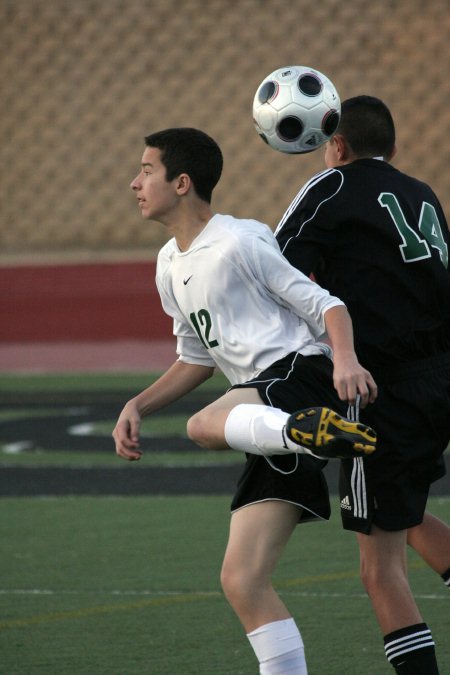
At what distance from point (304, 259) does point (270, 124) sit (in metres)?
0.69

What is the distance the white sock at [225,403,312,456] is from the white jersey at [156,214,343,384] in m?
0.27

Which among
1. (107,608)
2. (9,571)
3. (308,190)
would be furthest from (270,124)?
(9,571)

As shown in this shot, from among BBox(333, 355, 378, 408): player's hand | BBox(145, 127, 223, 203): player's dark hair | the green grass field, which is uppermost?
BBox(145, 127, 223, 203): player's dark hair

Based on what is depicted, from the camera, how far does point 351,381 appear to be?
421 centimetres

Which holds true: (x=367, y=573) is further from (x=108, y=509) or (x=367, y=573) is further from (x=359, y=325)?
(x=108, y=509)

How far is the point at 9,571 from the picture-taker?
7477 millimetres

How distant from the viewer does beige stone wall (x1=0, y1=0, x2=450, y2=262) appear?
25.2 meters

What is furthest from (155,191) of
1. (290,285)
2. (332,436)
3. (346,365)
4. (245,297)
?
(332,436)

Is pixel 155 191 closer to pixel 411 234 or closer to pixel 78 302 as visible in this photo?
pixel 411 234

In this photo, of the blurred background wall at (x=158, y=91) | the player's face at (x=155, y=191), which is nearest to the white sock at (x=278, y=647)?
the player's face at (x=155, y=191)

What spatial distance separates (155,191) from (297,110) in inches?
24.5

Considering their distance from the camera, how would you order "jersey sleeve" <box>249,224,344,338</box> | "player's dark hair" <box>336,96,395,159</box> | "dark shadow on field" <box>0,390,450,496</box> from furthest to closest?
"dark shadow on field" <box>0,390,450,496</box>
"player's dark hair" <box>336,96,395,159</box>
"jersey sleeve" <box>249,224,344,338</box>

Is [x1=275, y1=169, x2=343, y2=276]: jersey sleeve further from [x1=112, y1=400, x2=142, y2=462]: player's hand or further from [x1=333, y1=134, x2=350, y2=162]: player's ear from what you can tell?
[x1=112, y1=400, x2=142, y2=462]: player's hand

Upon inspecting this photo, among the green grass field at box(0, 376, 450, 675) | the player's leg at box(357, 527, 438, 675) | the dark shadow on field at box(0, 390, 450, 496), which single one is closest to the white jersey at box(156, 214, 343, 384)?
the player's leg at box(357, 527, 438, 675)
